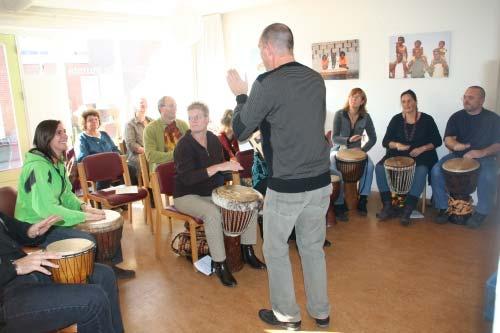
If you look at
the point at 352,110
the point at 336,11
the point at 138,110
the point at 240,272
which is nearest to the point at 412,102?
the point at 352,110

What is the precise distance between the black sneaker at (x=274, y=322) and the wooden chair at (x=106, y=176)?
5.95ft

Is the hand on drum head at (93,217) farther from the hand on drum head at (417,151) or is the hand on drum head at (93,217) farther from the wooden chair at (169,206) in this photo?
the hand on drum head at (417,151)

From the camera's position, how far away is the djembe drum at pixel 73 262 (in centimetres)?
211

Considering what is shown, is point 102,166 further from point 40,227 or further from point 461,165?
point 461,165

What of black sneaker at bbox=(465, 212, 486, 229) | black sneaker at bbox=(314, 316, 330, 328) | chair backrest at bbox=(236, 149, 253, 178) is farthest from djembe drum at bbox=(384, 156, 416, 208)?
black sneaker at bbox=(314, 316, 330, 328)

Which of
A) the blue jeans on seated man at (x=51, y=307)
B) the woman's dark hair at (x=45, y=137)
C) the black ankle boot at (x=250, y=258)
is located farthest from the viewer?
the black ankle boot at (x=250, y=258)

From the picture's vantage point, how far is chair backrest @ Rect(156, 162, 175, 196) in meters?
3.35

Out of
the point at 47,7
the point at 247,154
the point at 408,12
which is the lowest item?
the point at 247,154

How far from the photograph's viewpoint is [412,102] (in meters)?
4.28

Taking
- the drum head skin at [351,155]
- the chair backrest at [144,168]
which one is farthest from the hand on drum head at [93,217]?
the drum head skin at [351,155]

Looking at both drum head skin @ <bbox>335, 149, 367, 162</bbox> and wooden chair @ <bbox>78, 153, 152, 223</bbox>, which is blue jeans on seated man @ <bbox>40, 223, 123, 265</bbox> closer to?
wooden chair @ <bbox>78, 153, 152, 223</bbox>

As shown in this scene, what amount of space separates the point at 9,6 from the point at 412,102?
4.28 m

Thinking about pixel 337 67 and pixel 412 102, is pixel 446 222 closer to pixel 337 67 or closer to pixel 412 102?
pixel 412 102

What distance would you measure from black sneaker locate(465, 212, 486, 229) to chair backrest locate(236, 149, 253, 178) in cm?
206
